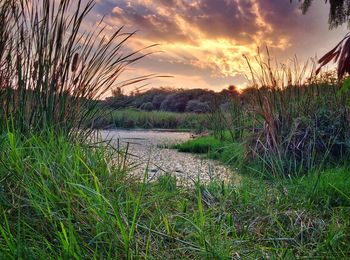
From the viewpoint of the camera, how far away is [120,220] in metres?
0.79

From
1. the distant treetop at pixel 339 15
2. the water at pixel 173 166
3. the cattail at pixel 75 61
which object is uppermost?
the distant treetop at pixel 339 15

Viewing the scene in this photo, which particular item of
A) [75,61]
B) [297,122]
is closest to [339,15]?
[297,122]

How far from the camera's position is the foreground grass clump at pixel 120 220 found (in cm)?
81

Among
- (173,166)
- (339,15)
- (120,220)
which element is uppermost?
(339,15)

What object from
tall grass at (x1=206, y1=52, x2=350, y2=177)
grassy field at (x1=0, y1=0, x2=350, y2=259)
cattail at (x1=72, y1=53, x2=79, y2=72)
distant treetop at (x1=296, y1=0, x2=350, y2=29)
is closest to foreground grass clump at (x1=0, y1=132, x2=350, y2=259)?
grassy field at (x1=0, y1=0, x2=350, y2=259)

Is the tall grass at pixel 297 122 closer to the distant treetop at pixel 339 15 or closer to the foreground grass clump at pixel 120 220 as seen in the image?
the foreground grass clump at pixel 120 220

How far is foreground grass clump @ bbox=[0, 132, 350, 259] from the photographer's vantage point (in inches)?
31.8

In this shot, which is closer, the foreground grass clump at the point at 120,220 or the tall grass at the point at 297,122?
the foreground grass clump at the point at 120,220

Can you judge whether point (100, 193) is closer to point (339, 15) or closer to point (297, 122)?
point (297, 122)

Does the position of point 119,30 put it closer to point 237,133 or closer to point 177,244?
point 177,244

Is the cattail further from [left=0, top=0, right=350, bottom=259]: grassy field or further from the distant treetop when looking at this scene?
the distant treetop

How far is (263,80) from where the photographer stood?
286 centimetres

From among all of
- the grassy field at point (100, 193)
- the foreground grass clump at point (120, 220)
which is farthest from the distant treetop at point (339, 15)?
the foreground grass clump at point (120, 220)

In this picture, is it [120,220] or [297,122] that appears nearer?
[120,220]
